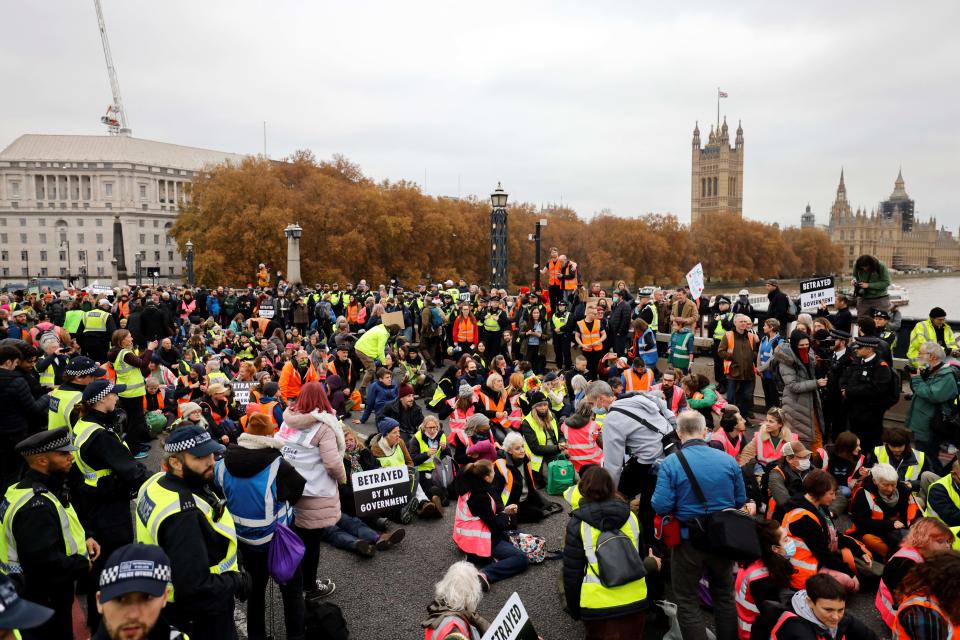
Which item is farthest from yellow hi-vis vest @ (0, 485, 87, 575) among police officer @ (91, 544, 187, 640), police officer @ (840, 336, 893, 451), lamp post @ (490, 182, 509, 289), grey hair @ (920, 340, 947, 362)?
lamp post @ (490, 182, 509, 289)

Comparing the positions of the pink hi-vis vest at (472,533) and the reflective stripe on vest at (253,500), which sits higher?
the reflective stripe on vest at (253,500)

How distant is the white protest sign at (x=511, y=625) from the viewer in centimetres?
357

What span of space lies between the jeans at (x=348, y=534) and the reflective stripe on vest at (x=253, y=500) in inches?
86.3

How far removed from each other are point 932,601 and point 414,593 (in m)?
3.71

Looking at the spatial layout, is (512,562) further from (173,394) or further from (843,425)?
(173,394)

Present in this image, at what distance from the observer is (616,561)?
4.32m

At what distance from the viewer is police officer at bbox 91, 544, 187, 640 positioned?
8.36 ft

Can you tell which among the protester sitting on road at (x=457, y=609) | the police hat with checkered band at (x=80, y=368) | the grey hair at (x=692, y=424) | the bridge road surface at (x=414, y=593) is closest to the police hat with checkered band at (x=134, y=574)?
the protester sitting on road at (x=457, y=609)

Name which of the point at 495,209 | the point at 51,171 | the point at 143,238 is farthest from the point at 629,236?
the point at 51,171

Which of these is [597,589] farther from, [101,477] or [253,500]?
[101,477]

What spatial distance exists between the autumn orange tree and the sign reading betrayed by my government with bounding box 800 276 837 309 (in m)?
33.9

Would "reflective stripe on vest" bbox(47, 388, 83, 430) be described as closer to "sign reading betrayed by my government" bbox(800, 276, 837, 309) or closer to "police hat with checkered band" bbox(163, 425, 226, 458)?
"police hat with checkered band" bbox(163, 425, 226, 458)

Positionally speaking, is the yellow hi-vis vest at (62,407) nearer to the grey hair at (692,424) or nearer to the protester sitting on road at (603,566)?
the protester sitting on road at (603,566)

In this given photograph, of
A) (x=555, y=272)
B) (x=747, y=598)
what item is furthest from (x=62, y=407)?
(x=555, y=272)
